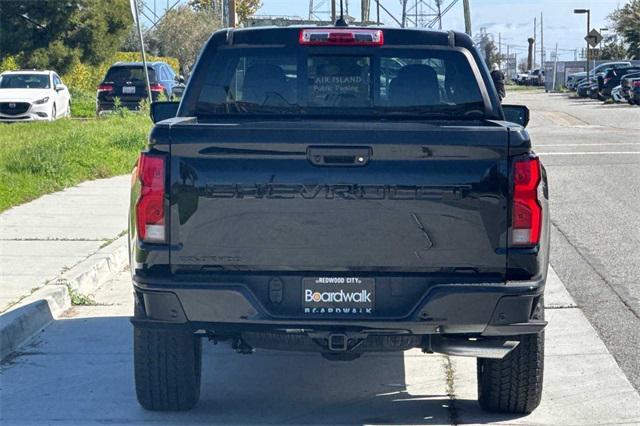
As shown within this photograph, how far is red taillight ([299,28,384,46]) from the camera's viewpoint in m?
6.30

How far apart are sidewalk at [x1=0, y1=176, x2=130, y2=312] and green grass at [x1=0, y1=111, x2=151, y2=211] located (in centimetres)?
26

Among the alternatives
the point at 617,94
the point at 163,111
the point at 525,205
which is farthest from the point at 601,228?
the point at 617,94

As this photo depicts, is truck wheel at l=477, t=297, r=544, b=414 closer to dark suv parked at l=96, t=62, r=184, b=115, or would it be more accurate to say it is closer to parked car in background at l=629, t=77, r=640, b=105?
dark suv parked at l=96, t=62, r=184, b=115

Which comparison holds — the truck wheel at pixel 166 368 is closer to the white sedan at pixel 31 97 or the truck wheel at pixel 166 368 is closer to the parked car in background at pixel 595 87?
the white sedan at pixel 31 97

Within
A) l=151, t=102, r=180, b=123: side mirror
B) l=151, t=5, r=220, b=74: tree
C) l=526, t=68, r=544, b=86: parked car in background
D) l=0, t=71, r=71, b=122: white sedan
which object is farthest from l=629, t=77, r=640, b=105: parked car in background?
l=526, t=68, r=544, b=86: parked car in background

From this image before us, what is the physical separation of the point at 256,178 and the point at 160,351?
3.91 ft

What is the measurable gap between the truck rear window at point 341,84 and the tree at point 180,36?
208 ft

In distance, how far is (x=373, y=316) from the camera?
209 inches

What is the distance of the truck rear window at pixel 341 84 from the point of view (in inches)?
251

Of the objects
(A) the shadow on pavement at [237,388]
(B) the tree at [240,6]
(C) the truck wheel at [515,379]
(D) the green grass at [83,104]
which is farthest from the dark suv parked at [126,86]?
(B) the tree at [240,6]

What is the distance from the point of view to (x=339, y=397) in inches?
261

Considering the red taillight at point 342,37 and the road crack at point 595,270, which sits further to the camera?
the road crack at point 595,270

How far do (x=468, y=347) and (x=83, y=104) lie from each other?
37657 millimetres

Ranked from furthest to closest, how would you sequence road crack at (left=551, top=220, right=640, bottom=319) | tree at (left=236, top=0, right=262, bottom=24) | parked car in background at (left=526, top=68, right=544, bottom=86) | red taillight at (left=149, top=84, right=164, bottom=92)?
parked car in background at (left=526, top=68, right=544, bottom=86) < tree at (left=236, top=0, right=262, bottom=24) < red taillight at (left=149, top=84, right=164, bottom=92) < road crack at (left=551, top=220, right=640, bottom=319)
